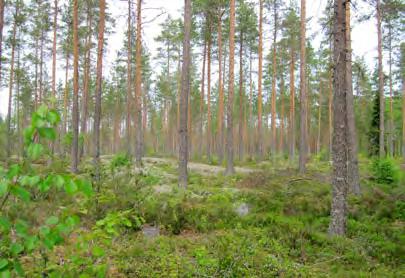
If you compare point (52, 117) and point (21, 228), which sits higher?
point (52, 117)

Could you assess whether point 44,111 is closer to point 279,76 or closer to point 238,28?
point 238,28

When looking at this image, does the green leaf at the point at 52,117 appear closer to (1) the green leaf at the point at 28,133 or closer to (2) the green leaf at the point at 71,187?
(1) the green leaf at the point at 28,133

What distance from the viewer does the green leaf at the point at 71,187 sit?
1248 mm

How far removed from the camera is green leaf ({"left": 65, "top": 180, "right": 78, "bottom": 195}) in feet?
4.09

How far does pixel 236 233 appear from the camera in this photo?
6.67 metres

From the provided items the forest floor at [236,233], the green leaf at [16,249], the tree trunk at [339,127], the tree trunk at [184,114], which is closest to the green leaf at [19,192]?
the green leaf at [16,249]

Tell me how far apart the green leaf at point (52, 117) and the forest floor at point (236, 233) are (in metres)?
0.88

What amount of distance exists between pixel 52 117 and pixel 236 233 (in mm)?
6046

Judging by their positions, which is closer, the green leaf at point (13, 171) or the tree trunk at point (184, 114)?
the green leaf at point (13, 171)

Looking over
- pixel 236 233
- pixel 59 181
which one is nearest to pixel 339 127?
pixel 236 233

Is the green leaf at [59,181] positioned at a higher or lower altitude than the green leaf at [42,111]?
lower

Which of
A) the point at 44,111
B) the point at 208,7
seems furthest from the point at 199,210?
the point at 208,7

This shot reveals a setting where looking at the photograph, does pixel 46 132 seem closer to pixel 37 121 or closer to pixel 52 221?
pixel 37 121

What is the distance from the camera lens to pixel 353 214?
8.37 m
